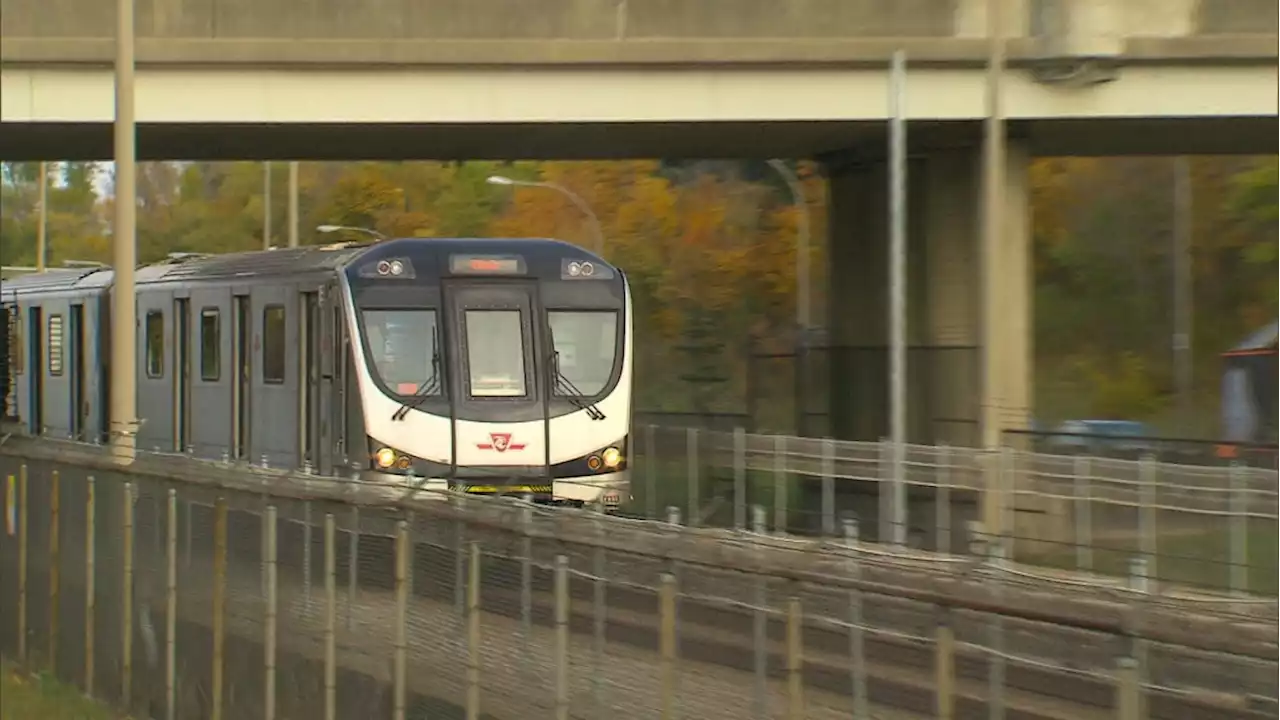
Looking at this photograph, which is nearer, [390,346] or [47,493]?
[47,493]

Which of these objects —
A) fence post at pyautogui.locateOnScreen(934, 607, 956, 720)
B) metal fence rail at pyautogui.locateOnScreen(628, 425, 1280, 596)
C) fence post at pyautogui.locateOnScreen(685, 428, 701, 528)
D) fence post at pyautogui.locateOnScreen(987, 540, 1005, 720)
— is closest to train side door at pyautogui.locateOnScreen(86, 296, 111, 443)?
metal fence rail at pyautogui.locateOnScreen(628, 425, 1280, 596)

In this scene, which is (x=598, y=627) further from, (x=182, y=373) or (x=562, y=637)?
(x=182, y=373)

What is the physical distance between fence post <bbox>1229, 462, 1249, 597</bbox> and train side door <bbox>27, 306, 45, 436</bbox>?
19.7 meters

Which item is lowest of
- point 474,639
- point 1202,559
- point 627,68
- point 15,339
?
point 1202,559

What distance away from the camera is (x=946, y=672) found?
17.2 ft

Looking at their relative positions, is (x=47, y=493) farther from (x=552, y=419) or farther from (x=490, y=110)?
(x=490, y=110)

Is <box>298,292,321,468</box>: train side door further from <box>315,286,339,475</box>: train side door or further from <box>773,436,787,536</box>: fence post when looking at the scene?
<box>773,436,787,536</box>: fence post

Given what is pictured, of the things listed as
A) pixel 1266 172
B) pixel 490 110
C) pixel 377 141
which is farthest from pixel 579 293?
pixel 1266 172

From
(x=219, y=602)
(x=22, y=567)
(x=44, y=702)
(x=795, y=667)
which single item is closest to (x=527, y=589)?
(x=795, y=667)

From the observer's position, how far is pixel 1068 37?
22703 mm

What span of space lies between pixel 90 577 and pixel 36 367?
64.8ft

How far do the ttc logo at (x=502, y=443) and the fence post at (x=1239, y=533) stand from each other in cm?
681

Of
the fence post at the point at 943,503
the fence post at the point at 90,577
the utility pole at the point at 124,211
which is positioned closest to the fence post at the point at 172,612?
the fence post at the point at 90,577

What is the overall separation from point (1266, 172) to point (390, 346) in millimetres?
37476
